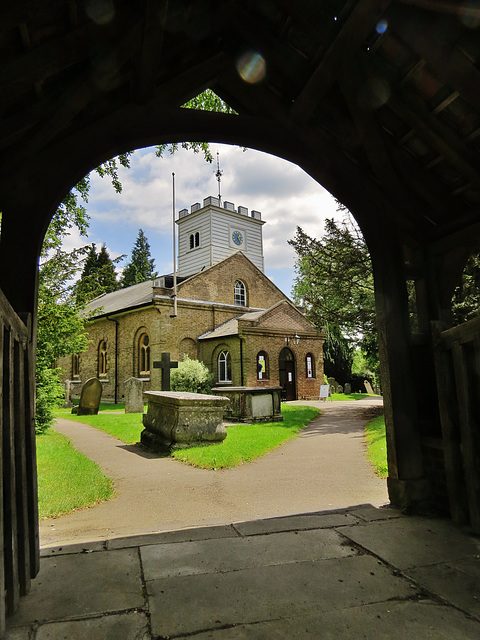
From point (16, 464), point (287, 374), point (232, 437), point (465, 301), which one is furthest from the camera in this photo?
point (287, 374)

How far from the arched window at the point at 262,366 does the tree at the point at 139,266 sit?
30.3 meters

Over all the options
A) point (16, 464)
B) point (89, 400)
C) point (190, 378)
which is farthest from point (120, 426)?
point (16, 464)

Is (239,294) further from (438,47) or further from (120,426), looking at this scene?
(438,47)

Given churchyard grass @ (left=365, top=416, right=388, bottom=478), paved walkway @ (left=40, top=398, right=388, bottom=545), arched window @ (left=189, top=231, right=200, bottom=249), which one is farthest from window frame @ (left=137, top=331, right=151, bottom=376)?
churchyard grass @ (left=365, top=416, right=388, bottom=478)

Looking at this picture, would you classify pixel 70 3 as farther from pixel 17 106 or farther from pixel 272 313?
pixel 272 313

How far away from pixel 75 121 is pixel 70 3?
1.07 meters

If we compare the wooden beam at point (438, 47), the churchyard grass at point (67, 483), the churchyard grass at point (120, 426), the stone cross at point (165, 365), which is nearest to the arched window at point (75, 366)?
the churchyard grass at point (120, 426)

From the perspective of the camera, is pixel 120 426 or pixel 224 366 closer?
pixel 120 426

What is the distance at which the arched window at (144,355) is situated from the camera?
23737 mm

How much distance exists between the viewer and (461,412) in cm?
345

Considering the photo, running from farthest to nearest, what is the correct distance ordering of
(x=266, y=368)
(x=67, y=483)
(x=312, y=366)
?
1. (x=312, y=366)
2. (x=266, y=368)
3. (x=67, y=483)

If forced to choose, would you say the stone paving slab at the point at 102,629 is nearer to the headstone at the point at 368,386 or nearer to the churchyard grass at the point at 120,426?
the churchyard grass at the point at 120,426

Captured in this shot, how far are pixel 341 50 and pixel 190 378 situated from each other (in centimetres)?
1835

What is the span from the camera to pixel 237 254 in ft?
89.1
